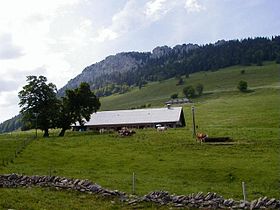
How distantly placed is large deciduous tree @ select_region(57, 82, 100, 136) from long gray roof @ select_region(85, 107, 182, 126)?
70.0ft

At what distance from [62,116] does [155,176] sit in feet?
201

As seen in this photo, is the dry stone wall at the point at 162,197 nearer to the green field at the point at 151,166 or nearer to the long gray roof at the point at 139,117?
the green field at the point at 151,166

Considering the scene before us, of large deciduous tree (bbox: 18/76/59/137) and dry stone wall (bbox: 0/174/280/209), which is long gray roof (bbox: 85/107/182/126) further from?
dry stone wall (bbox: 0/174/280/209)

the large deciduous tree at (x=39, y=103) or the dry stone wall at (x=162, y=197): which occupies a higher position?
the large deciduous tree at (x=39, y=103)

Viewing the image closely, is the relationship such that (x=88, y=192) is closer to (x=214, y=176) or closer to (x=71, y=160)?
(x=214, y=176)

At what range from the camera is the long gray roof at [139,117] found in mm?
118250

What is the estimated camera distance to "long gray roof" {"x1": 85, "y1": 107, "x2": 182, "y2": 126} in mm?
118250

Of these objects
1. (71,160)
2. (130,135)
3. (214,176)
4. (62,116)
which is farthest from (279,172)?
(62,116)

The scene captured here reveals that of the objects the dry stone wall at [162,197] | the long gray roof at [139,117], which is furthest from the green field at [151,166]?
the long gray roof at [139,117]

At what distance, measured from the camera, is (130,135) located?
7906 centimetres

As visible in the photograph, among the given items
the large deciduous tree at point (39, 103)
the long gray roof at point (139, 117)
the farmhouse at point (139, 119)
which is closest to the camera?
the large deciduous tree at point (39, 103)

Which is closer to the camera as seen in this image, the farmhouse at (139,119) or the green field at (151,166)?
the green field at (151,166)

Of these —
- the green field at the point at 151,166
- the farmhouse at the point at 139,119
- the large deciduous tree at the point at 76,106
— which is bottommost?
the green field at the point at 151,166

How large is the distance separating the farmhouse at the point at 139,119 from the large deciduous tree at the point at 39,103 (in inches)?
1056
